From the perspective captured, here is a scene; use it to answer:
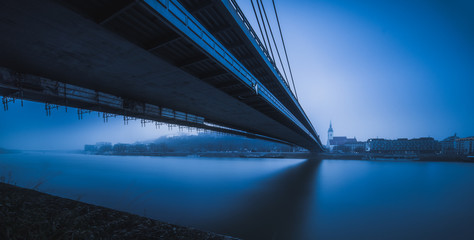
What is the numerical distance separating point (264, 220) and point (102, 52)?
1062 centimetres

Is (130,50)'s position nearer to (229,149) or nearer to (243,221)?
(243,221)

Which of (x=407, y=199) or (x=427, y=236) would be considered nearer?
(x=427, y=236)

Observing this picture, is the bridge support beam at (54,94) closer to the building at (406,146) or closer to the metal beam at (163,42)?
the metal beam at (163,42)

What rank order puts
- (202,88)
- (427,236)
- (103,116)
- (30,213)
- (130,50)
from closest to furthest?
1. (30,213)
2. (130,50)
3. (427,236)
4. (202,88)
5. (103,116)

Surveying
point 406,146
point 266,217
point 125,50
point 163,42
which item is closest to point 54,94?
point 125,50

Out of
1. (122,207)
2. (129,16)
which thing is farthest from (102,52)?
(122,207)

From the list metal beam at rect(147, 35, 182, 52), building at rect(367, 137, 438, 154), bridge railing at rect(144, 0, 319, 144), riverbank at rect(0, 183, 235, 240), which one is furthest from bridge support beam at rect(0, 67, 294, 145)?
building at rect(367, 137, 438, 154)

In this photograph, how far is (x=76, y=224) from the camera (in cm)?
332

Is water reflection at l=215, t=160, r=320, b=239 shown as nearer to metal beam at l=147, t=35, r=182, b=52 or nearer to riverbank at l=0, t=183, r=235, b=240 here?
riverbank at l=0, t=183, r=235, b=240

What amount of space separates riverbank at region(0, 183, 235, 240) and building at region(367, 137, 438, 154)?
13564cm

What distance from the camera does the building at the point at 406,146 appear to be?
100 m

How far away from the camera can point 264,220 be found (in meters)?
9.21

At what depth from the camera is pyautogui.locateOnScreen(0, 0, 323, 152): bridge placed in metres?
4.63

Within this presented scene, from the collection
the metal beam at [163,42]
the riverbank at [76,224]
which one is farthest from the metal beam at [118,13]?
the riverbank at [76,224]
